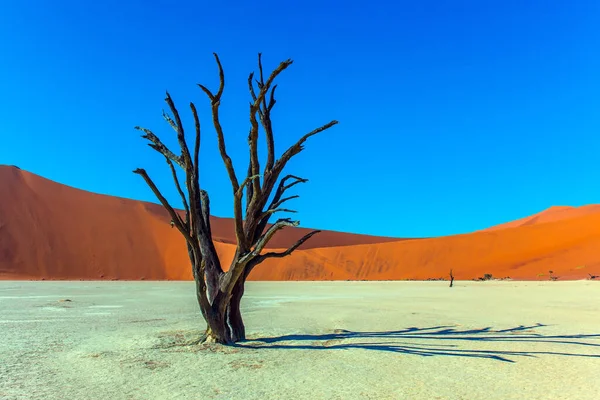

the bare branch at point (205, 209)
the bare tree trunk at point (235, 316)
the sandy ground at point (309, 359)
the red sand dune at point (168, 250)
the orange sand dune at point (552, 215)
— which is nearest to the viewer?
the sandy ground at point (309, 359)

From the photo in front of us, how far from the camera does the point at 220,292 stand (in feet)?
29.1

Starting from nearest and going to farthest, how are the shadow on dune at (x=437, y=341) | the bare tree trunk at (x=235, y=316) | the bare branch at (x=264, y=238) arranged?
the shadow on dune at (x=437, y=341) → the bare branch at (x=264, y=238) → the bare tree trunk at (x=235, y=316)

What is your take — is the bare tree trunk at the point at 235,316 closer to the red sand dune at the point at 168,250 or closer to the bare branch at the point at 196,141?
the bare branch at the point at 196,141

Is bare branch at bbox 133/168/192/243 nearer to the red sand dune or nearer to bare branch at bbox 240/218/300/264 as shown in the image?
bare branch at bbox 240/218/300/264

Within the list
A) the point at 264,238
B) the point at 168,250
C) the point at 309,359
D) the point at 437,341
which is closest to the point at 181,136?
the point at 264,238

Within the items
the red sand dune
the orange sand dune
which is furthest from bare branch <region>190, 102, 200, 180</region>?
the orange sand dune

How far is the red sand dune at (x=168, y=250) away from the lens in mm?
49750

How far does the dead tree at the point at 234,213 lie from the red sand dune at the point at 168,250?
4116cm

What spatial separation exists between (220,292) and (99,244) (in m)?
55.3

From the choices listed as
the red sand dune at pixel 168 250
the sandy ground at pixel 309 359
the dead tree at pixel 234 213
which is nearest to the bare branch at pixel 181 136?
the dead tree at pixel 234 213

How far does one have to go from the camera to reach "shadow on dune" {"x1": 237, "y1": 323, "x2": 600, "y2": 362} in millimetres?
8023

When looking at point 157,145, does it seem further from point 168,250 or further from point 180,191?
point 168,250

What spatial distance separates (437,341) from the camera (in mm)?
9219

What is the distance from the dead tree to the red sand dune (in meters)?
41.2
